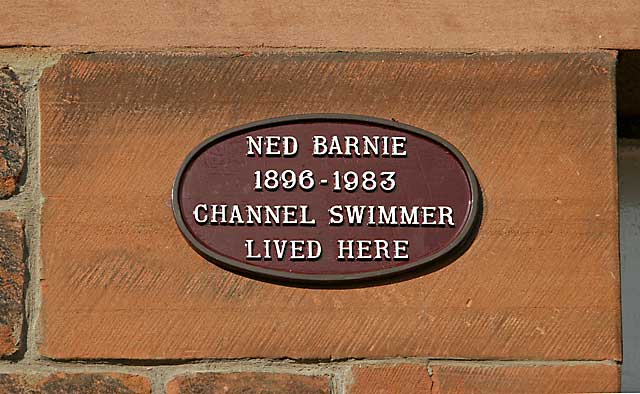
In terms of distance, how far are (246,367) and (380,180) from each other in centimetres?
49

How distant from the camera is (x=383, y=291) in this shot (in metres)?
2.54

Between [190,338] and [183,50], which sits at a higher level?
[183,50]

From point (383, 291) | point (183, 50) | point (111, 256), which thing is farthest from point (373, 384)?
point (183, 50)

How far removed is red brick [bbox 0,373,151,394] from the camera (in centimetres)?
251

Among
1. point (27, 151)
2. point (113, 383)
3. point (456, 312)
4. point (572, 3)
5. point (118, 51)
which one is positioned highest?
point (572, 3)

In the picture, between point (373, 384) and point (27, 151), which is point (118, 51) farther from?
point (373, 384)

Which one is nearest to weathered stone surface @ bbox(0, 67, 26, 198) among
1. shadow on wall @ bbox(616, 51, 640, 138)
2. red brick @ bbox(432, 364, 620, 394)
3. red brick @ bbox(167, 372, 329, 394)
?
red brick @ bbox(167, 372, 329, 394)

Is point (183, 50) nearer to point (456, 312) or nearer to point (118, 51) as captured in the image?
point (118, 51)

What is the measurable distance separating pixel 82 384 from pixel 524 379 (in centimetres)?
92

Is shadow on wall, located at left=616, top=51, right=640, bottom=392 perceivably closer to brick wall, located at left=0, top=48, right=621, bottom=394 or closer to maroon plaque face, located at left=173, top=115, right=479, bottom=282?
brick wall, located at left=0, top=48, right=621, bottom=394

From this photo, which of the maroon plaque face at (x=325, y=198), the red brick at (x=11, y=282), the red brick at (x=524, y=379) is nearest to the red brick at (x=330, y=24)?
the maroon plaque face at (x=325, y=198)

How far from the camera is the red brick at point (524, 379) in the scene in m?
2.50

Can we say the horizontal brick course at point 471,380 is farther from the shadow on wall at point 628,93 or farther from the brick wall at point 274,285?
the shadow on wall at point 628,93

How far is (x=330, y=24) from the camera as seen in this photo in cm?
264
